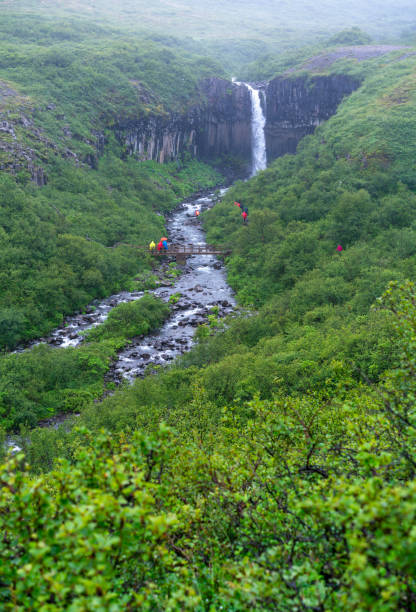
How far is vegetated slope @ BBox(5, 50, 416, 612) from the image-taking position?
5102 millimetres

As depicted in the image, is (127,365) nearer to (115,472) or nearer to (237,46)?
(115,472)

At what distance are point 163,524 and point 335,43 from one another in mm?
121948

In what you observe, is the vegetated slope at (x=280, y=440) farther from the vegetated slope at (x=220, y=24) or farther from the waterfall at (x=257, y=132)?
the vegetated slope at (x=220, y=24)

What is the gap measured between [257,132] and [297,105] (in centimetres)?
903

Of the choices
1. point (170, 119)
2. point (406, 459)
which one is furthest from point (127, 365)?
point (170, 119)

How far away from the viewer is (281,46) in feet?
459

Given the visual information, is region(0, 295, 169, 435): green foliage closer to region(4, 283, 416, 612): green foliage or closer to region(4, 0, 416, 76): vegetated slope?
region(4, 283, 416, 612): green foliage

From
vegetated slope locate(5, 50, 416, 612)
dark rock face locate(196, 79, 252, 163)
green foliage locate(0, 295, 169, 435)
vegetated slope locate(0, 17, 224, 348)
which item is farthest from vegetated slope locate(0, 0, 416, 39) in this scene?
green foliage locate(0, 295, 169, 435)

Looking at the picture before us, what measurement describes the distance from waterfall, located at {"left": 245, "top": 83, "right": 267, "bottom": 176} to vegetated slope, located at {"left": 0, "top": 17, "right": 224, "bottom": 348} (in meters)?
8.81

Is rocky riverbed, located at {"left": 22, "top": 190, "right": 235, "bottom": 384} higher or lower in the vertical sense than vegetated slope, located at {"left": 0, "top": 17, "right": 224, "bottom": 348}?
lower

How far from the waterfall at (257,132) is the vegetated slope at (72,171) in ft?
28.9

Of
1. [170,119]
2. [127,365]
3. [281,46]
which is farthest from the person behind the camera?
[281,46]

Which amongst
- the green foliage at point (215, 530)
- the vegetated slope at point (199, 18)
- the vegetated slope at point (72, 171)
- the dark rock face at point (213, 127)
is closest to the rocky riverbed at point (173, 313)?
the vegetated slope at point (72, 171)

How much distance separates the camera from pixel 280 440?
1042 centimetres
